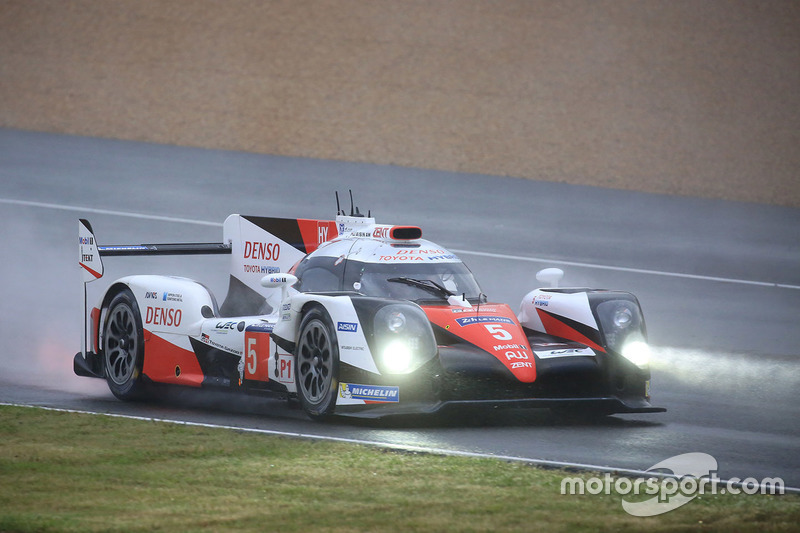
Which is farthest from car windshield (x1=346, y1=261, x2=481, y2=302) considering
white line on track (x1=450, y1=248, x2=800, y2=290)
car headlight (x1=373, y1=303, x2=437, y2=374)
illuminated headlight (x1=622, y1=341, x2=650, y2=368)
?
white line on track (x1=450, y1=248, x2=800, y2=290)

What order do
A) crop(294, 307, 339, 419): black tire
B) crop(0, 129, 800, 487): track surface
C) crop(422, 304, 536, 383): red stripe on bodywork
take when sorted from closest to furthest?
crop(294, 307, 339, 419): black tire, crop(422, 304, 536, 383): red stripe on bodywork, crop(0, 129, 800, 487): track surface

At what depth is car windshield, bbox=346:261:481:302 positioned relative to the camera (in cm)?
998

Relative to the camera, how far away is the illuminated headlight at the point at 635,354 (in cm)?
979

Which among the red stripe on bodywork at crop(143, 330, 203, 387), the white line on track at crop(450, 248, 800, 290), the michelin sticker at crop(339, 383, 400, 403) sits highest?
the white line on track at crop(450, 248, 800, 290)

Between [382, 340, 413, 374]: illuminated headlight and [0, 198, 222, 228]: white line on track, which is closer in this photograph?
[382, 340, 413, 374]: illuminated headlight

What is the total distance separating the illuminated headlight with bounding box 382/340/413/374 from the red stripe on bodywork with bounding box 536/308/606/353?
163 cm

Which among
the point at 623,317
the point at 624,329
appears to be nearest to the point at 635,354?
the point at 624,329

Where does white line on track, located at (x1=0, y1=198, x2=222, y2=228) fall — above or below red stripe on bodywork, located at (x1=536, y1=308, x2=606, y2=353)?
above

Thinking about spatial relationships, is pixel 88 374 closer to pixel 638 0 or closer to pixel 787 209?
pixel 787 209

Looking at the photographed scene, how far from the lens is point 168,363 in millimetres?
10680

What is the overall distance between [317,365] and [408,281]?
114 centimetres

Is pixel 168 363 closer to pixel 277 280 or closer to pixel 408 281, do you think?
pixel 277 280

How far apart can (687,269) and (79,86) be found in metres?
17.8

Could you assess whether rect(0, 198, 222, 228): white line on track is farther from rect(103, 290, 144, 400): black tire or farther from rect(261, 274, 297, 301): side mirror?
rect(261, 274, 297, 301): side mirror
